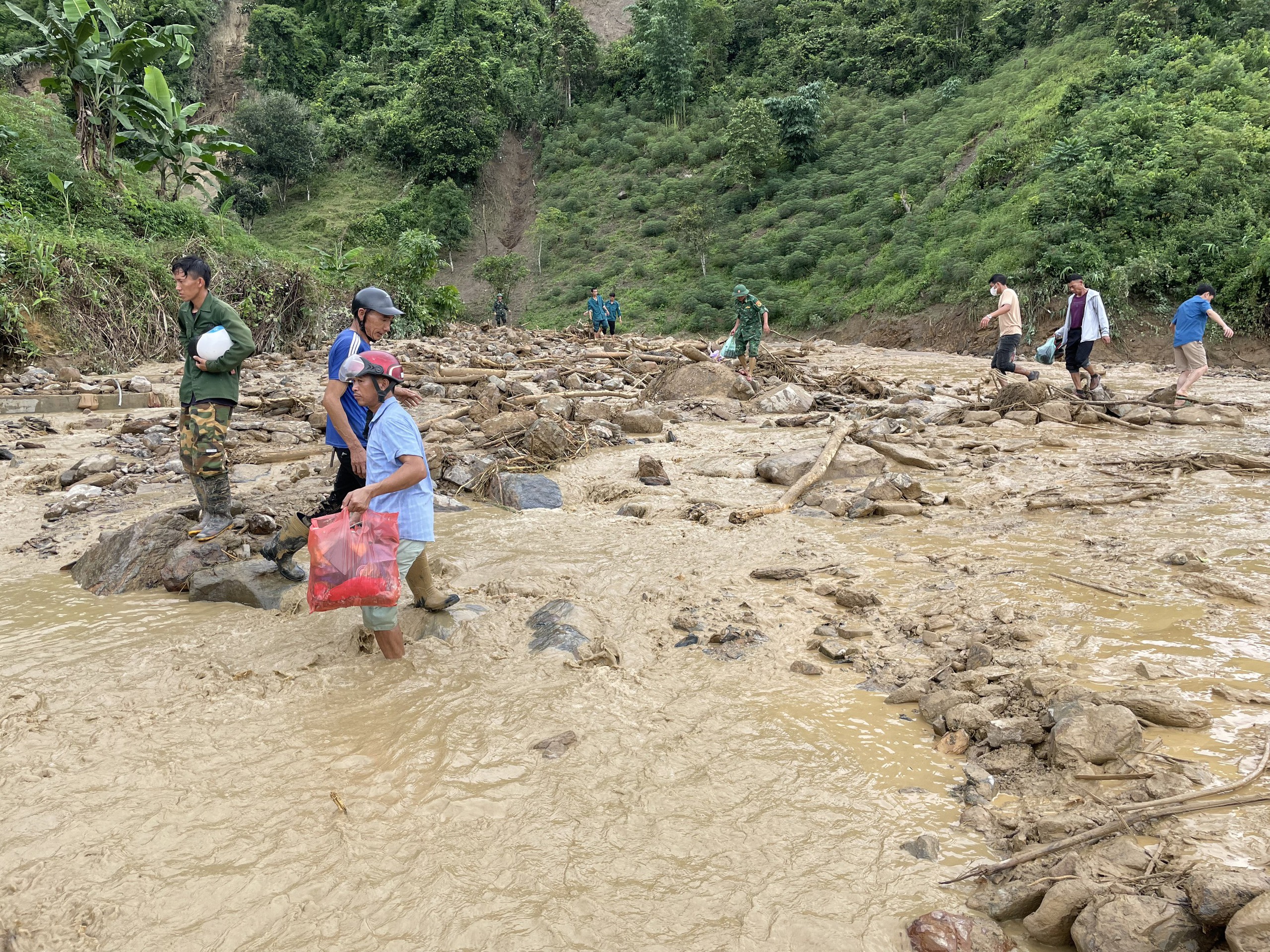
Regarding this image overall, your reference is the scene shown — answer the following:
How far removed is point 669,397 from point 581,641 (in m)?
7.82

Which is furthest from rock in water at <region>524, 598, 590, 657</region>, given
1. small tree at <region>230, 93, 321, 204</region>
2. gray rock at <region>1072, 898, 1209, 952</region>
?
small tree at <region>230, 93, 321, 204</region>

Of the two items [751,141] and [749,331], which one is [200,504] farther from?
[751,141]

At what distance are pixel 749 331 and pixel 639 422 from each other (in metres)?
4.20

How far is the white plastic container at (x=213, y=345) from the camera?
13.7 feet

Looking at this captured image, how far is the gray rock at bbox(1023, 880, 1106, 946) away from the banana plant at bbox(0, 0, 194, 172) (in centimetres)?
2069

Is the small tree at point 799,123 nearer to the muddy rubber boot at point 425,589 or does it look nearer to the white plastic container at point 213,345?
the white plastic container at point 213,345

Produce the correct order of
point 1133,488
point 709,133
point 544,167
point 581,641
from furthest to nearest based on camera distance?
1. point 544,167
2. point 709,133
3. point 1133,488
4. point 581,641

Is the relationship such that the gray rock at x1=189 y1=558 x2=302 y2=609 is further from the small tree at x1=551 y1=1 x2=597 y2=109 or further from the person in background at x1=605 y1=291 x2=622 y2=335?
the small tree at x1=551 y1=1 x2=597 y2=109

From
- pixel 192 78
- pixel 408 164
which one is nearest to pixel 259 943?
pixel 408 164

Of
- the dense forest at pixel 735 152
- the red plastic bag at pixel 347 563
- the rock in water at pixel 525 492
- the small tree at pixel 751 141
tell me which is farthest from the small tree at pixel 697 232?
the red plastic bag at pixel 347 563

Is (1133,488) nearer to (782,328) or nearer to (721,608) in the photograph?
(721,608)

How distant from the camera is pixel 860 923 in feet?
6.16

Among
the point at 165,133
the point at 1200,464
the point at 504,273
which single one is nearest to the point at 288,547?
the point at 1200,464

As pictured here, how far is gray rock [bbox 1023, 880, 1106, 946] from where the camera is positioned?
175 centimetres
